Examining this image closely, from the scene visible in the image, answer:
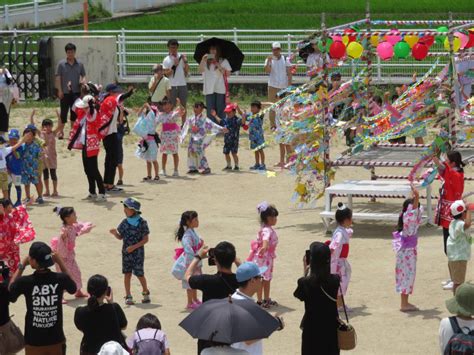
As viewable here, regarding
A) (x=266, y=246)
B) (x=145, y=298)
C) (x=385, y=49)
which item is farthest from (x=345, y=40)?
(x=145, y=298)

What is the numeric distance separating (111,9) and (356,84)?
26.2 m

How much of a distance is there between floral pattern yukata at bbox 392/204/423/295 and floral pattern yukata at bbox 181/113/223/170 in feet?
26.3

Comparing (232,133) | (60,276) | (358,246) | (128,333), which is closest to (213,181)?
(232,133)

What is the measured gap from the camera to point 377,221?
17000 millimetres

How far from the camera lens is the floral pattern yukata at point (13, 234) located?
492 inches

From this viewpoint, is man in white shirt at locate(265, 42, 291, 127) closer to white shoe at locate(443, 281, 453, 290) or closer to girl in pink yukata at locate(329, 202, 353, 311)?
white shoe at locate(443, 281, 453, 290)

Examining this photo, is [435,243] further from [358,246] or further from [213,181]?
[213,181]

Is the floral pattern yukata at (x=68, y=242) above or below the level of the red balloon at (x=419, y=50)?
below

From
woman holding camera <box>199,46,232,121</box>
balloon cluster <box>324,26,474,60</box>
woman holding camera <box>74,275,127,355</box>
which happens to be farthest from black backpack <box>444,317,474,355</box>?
woman holding camera <box>199,46,232,121</box>

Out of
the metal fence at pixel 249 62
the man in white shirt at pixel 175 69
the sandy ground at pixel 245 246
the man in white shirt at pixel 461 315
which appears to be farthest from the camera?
the metal fence at pixel 249 62

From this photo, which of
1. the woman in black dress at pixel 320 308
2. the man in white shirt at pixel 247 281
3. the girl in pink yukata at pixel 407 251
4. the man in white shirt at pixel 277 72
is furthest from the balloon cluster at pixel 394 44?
the man in white shirt at pixel 247 281

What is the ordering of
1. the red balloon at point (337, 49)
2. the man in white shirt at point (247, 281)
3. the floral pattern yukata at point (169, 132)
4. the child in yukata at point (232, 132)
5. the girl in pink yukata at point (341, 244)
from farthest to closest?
the child in yukata at point (232, 132) < the floral pattern yukata at point (169, 132) < the red balloon at point (337, 49) < the girl in pink yukata at point (341, 244) < the man in white shirt at point (247, 281)

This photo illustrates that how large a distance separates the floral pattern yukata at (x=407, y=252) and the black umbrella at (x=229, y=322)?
446cm

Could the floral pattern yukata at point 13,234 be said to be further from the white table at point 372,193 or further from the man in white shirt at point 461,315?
the man in white shirt at point 461,315
